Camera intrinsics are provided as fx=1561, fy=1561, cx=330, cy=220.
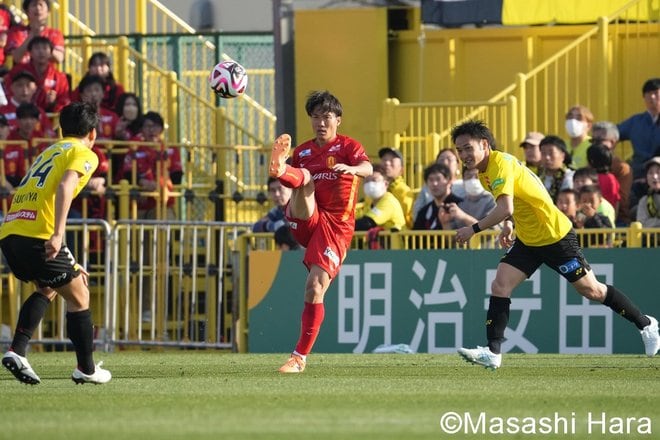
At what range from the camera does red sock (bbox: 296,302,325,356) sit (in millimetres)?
13328

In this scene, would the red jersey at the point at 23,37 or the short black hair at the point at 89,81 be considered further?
the red jersey at the point at 23,37

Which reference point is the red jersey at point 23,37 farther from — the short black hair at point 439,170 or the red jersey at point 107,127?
the short black hair at point 439,170

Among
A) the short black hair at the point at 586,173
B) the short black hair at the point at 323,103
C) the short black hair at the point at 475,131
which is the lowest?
the short black hair at the point at 586,173

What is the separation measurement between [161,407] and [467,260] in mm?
7540

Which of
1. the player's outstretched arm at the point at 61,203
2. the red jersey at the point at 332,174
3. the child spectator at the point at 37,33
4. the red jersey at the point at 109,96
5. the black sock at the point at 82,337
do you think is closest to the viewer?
the player's outstretched arm at the point at 61,203

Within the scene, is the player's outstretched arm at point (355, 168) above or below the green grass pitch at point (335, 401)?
above

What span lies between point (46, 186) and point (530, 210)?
14.0 feet

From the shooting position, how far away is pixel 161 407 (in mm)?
10156

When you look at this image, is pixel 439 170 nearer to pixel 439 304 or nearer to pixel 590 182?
pixel 439 304

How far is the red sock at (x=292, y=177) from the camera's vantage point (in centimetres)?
1278

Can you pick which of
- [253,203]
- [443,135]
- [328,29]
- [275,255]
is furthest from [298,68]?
[275,255]

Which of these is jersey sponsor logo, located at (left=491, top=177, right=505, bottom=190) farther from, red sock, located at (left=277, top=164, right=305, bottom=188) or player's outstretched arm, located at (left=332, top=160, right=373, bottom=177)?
red sock, located at (left=277, top=164, right=305, bottom=188)

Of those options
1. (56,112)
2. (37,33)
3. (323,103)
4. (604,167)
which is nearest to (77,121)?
(323,103)

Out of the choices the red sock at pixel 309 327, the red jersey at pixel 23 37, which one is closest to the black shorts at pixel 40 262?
the red sock at pixel 309 327
